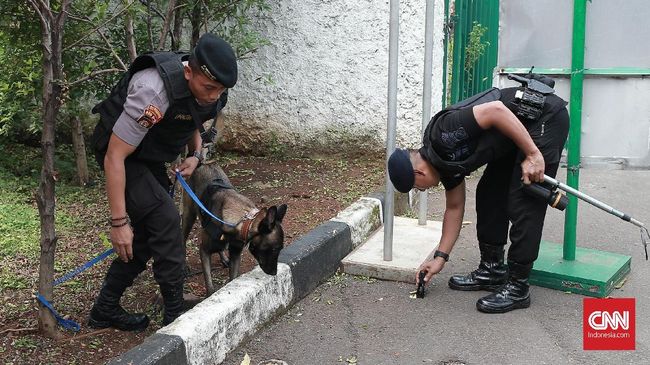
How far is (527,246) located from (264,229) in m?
1.60

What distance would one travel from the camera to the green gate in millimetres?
8078

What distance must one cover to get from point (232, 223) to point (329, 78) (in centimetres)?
346

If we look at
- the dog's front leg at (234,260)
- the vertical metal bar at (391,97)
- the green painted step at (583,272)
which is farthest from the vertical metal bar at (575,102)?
the dog's front leg at (234,260)

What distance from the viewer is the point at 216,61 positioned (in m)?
3.49

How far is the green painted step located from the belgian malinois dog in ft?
5.97

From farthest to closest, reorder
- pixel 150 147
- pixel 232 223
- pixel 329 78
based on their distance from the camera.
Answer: pixel 329 78 < pixel 232 223 < pixel 150 147

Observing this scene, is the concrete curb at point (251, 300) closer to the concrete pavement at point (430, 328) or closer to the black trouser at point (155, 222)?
the concrete pavement at point (430, 328)

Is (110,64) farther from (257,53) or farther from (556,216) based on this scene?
(556,216)

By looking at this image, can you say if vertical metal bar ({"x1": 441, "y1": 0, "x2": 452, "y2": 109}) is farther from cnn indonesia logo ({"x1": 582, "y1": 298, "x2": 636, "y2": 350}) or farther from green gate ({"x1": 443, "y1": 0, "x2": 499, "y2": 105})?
cnn indonesia logo ({"x1": 582, "y1": 298, "x2": 636, "y2": 350})

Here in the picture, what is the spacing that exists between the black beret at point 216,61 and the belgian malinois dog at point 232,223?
0.99 meters

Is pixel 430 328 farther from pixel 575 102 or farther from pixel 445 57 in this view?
pixel 445 57

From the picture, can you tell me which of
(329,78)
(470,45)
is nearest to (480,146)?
(329,78)

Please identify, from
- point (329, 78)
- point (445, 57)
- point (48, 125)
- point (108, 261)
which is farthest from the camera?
point (445, 57)

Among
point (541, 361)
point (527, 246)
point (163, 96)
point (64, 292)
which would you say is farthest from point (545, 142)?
point (64, 292)
